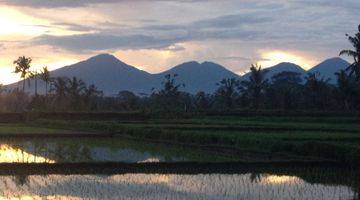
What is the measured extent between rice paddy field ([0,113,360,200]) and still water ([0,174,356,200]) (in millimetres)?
22

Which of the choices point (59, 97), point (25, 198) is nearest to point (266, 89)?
point (59, 97)

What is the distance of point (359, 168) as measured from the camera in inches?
712

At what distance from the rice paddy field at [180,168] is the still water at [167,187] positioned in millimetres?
22

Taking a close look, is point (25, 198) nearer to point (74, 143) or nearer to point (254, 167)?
point (254, 167)

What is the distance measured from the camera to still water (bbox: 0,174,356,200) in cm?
1326

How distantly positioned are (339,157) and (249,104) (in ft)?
133

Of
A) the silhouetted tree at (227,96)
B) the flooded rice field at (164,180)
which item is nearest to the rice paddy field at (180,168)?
the flooded rice field at (164,180)

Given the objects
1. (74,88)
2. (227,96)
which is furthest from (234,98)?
(74,88)

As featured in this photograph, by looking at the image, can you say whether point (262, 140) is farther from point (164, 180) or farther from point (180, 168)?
point (164, 180)

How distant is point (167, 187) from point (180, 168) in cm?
313

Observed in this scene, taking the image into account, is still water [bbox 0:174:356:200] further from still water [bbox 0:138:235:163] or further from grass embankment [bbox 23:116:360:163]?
grass embankment [bbox 23:116:360:163]

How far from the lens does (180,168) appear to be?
17.7 metres

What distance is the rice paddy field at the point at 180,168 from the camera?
545 inches

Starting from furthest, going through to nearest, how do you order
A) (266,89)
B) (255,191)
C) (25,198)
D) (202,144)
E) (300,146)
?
(266,89) → (202,144) → (300,146) → (255,191) → (25,198)
